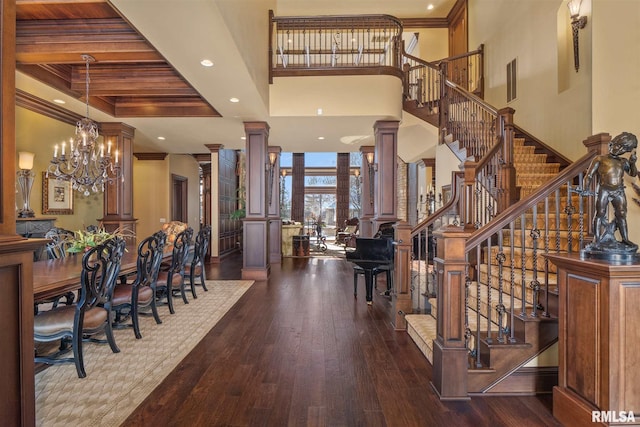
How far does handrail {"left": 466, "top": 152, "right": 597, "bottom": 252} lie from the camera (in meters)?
2.35

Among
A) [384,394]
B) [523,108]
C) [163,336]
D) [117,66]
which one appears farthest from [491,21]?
[163,336]

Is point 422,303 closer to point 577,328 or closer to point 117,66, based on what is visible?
point 577,328

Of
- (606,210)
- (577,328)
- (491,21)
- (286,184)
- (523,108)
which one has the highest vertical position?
(491,21)

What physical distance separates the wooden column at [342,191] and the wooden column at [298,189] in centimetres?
137

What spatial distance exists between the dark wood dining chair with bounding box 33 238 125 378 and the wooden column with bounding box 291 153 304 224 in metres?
9.41

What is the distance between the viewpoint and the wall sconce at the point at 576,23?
448 cm

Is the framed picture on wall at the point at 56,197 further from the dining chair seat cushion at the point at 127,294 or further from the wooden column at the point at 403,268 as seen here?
the wooden column at the point at 403,268

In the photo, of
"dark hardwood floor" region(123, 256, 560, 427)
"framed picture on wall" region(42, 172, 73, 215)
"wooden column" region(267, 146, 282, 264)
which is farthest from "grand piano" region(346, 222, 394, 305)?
"framed picture on wall" region(42, 172, 73, 215)

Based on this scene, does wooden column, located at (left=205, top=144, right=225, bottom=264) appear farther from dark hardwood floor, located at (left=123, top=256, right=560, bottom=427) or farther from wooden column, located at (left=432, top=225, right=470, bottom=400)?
wooden column, located at (left=432, top=225, right=470, bottom=400)

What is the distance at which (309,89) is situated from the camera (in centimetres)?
549

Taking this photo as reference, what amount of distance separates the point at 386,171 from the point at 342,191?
6460 mm

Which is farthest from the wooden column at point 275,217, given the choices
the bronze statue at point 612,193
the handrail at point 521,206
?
the bronze statue at point 612,193

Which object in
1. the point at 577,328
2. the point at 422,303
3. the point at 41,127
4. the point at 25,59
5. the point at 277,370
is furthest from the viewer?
the point at 41,127

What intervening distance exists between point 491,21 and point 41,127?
8.61 m
